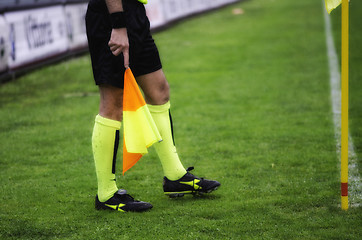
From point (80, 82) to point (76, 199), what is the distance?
5.04 m

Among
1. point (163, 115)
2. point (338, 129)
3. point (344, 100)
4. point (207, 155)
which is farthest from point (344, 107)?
point (338, 129)

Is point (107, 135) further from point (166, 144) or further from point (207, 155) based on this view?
point (207, 155)

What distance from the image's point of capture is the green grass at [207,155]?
3047 mm

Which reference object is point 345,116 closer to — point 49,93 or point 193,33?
point 49,93

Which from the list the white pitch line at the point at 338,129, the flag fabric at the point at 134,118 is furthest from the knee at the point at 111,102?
the white pitch line at the point at 338,129

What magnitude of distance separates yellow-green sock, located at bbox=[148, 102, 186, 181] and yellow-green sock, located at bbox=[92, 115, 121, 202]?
0.28m

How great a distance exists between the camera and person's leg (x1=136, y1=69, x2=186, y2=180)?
3363 millimetres

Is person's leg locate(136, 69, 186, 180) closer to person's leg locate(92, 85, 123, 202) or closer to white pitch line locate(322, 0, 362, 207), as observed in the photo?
person's leg locate(92, 85, 123, 202)

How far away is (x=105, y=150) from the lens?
3.29 metres

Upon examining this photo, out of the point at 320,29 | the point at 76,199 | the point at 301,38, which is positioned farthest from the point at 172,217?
the point at 320,29

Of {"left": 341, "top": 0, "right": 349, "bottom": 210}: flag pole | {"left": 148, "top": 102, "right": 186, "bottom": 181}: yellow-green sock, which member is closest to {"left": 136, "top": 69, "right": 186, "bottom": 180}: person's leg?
{"left": 148, "top": 102, "right": 186, "bottom": 181}: yellow-green sock

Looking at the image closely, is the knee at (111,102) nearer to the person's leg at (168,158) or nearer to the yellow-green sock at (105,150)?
the yellow-green sock at (105,150)

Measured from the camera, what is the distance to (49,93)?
25.3 ft

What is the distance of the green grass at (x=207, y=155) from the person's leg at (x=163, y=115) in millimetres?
212
